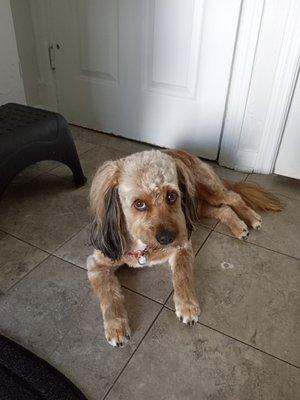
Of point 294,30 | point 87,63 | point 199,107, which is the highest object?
point 294,30

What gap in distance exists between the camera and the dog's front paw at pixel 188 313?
1.17m

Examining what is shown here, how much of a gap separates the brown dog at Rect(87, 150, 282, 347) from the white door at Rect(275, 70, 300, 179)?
35.1 inches

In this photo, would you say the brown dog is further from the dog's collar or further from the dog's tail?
the dog's tail

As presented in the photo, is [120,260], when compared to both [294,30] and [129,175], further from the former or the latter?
[294,30]

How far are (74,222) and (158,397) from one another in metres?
0.91

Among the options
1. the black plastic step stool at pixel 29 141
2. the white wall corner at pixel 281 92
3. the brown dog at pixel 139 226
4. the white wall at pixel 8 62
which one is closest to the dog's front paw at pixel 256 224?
the brown dog at pixel 139 226

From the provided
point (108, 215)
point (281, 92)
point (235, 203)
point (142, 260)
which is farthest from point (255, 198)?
point (108, 215)

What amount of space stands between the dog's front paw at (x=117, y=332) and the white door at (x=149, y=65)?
1.36m

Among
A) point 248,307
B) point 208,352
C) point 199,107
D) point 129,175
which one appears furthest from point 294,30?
point 208,352

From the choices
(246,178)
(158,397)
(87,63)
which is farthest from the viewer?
(87,63)

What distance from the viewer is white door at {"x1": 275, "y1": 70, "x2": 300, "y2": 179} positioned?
1809 mm

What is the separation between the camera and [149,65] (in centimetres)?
213

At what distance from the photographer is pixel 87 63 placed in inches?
92.8

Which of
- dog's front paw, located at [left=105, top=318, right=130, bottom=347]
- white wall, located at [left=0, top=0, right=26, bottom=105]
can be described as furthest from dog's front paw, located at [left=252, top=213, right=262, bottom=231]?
white wall, located at [left=0, top=0, right=26, bottom=105]
